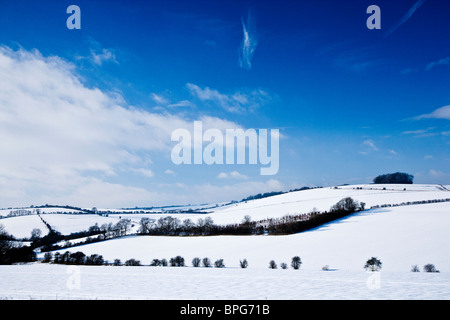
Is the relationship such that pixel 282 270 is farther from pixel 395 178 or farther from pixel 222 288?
pixel 395 178

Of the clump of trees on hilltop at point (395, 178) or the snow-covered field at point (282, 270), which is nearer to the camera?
the snow-covered field at point (282, 270)

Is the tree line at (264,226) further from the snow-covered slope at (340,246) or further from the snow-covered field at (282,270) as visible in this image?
the snow-covered slope at (340,246)

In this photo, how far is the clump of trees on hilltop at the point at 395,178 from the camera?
602 ft

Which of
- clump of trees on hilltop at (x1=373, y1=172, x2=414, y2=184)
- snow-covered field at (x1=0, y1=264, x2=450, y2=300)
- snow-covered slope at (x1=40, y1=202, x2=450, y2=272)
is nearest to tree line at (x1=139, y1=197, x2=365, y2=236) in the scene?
snow-covered slope at (x1=40, y1=202, x2=450, y2=272)

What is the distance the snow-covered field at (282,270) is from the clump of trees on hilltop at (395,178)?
78.9 m

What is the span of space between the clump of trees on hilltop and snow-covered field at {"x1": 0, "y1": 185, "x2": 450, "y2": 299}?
78913 mm

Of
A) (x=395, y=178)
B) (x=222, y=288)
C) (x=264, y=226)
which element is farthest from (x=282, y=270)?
(x=395, y=178)

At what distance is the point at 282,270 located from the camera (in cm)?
3200

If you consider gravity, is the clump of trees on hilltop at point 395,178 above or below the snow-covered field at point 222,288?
above

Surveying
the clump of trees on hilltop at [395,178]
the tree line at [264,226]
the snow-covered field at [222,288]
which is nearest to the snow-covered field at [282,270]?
the snow-covered field at [222,288]

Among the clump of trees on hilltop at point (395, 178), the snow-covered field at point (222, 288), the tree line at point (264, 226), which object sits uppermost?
the clump of trees on hilltop at point (395, 178)

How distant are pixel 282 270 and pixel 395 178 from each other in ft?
633
